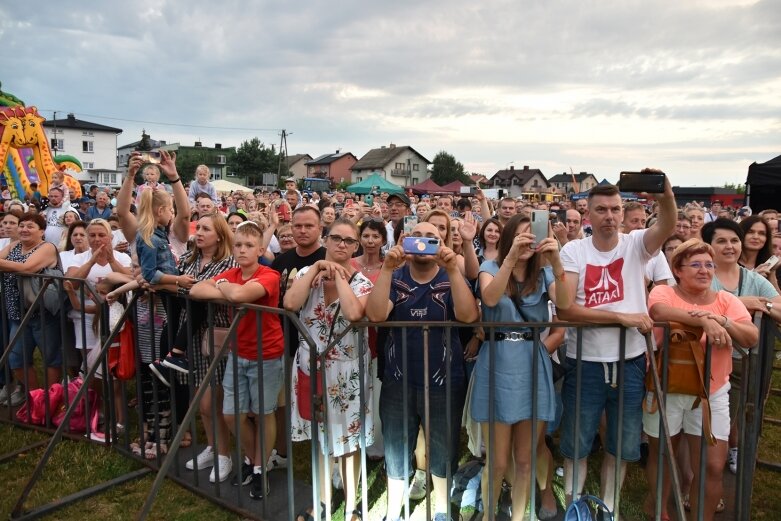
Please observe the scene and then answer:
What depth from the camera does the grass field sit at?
3.52m

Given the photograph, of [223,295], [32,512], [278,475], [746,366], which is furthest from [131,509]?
[746,366]

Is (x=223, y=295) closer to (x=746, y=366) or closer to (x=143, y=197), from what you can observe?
(x=143, y=197)

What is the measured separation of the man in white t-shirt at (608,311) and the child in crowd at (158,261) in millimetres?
2567

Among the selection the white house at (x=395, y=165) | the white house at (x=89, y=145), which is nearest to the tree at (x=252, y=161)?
the white house at (x=89, y=145)

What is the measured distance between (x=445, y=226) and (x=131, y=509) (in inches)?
118

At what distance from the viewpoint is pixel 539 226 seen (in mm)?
2783

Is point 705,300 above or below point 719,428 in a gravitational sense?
above

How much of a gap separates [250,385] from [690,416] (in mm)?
2756

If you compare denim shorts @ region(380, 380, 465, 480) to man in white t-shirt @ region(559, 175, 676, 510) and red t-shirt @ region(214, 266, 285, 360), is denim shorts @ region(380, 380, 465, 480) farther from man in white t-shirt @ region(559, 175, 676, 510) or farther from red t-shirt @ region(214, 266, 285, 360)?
red t-shirt @ region(214, 266, 285, 360)

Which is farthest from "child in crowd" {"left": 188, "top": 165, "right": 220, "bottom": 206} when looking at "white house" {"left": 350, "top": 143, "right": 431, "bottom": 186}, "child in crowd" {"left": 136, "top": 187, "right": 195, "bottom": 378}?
"white house" {"left": 350, "top": 143, "right": 431, "bottom": 186}

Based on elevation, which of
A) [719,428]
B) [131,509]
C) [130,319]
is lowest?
[131,509]

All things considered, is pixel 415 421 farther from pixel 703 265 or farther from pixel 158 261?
pixel 158 261

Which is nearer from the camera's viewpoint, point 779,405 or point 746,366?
point 746,366

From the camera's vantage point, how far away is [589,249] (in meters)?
3.20
